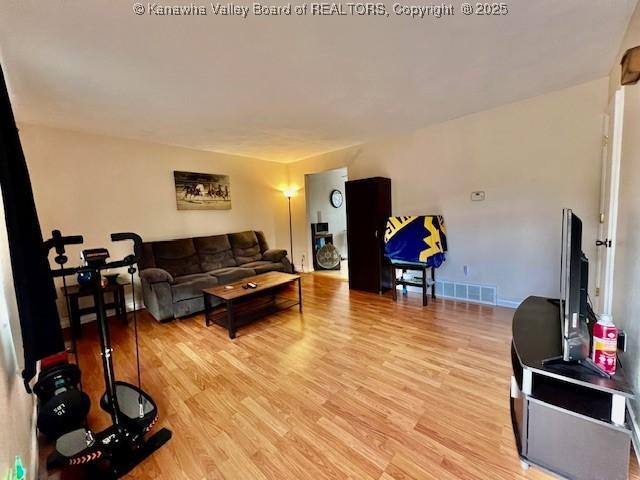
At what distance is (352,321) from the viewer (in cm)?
306

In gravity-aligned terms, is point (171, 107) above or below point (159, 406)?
above

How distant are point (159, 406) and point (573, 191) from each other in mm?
4227

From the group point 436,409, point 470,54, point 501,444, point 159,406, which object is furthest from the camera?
point 470,54

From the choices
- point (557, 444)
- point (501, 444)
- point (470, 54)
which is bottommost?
point (501, 444)

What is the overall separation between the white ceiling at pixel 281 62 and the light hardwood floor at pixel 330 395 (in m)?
2.39

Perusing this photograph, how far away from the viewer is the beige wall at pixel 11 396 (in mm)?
992

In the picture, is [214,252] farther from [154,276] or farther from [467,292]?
[467,292]

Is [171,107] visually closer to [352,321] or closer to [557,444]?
[352,321]

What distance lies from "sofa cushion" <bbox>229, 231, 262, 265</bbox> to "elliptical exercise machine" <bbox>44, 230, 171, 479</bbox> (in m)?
3.16

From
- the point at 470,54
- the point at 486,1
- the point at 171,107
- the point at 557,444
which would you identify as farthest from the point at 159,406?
the point at 470,54

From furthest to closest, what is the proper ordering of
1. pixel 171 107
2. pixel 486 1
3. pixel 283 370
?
pixel 171 107 < pixel 283 370 < pixel 486 1

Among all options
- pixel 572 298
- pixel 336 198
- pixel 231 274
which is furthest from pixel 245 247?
pixel 572 298

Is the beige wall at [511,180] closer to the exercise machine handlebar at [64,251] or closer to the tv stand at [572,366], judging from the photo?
the tv stand at [572,366]

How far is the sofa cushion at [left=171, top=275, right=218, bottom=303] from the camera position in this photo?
328cm
